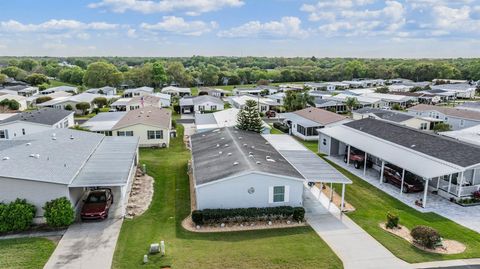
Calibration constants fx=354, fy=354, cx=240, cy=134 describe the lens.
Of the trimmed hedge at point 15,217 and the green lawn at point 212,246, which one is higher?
the trimmed hedge at point 15,217

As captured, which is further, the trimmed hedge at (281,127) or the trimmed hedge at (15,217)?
the trimmed hedge at (281,127)

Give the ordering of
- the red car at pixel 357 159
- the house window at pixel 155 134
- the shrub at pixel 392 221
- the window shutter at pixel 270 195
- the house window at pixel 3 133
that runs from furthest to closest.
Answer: the house window at pixel 3 133 → the house window at pixel 155 134 → the red car at pixel 357 159 → the window shutter at pixel 270 195 → the shrub at pixel 392 221

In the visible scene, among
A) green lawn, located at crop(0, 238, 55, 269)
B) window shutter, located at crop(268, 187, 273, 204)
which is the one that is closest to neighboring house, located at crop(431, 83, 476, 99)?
window shutter, located at crop(268, 187, 273, 204)

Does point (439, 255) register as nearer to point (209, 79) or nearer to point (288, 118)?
point (288, 118)

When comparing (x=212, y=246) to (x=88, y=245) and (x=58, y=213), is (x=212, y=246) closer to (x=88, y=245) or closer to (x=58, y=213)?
(x=88, y=245)

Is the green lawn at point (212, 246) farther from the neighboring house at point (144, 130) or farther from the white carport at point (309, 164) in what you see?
the neighboring house at point (144, 130)

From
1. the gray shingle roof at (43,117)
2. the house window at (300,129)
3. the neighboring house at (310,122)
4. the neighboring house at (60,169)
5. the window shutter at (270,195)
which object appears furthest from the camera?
the house window at (300,129)

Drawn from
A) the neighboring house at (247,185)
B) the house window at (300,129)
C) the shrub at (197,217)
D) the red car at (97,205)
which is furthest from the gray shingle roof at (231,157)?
the house window at (300,129)

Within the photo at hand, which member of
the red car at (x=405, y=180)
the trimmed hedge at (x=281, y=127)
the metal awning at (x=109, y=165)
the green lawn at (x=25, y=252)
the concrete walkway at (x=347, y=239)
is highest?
the metal awning at (x=109, y=165)
